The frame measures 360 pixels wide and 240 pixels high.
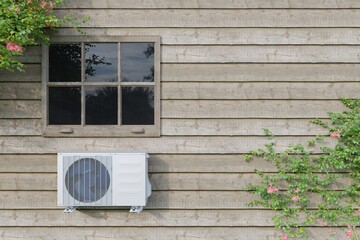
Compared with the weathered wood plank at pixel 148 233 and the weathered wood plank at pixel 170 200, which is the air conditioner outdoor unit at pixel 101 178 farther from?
the weathered wood plank at pixel 148 233

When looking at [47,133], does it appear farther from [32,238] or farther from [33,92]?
[32,238]

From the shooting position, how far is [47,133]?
3057mm

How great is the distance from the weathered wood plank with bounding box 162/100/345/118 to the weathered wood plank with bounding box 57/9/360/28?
2.24 feet

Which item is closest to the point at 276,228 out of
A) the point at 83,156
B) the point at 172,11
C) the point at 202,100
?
the point at 202,100

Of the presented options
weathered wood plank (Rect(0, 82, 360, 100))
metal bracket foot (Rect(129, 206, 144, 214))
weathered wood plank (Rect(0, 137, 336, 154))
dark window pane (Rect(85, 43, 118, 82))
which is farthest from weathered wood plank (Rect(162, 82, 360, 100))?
metal bracket foot (Rect(129, 206, 144, 214))

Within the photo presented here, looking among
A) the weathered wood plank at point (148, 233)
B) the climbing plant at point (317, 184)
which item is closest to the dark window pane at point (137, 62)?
the climbing plant at point (317, 184)

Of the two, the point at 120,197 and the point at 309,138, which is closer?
the point at 120,197

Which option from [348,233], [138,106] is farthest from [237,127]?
[348,233]

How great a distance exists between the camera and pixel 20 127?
3080mm

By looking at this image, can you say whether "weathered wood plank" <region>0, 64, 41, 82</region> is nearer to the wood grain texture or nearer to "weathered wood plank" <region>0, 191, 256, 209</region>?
the wood grain texture

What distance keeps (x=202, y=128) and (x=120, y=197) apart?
902 millimetres

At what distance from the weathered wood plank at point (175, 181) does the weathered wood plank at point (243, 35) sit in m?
1.16

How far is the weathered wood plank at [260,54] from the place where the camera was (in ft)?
10.1

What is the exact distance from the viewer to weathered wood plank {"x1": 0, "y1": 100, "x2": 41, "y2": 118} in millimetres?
3078
